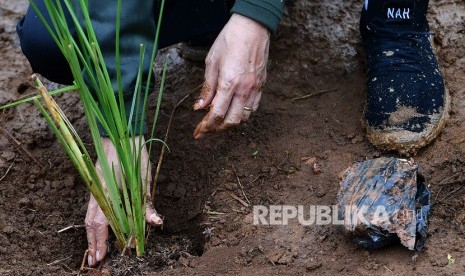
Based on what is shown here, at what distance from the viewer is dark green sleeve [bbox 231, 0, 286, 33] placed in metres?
1.67

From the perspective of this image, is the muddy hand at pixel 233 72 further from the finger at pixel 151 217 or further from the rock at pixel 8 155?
the rock at pixel 8 155

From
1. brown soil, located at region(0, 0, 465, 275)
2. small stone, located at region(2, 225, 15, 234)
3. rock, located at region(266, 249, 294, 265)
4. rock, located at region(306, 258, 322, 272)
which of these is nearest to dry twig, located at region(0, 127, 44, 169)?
brown soil, located at region(0, 0, 465, 275)

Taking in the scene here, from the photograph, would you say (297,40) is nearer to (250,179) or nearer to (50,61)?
(250,179)

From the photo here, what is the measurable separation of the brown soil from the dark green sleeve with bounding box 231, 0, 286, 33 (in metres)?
0.46

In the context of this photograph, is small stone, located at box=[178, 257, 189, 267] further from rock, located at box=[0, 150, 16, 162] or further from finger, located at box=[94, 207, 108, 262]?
rock, located at box=[0, 150, 16, 162]

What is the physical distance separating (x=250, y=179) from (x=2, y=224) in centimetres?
69

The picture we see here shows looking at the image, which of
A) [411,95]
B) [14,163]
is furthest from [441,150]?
[14,163]

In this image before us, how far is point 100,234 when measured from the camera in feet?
5.76

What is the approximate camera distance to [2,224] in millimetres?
1889

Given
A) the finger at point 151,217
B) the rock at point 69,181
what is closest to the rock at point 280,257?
the finger at point 151,217

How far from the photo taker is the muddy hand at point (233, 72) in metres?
1.65

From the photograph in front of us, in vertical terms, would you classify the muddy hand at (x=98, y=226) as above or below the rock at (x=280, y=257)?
below

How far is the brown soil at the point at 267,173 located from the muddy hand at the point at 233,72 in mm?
305

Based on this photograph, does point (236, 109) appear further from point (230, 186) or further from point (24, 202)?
point (24, 202)
